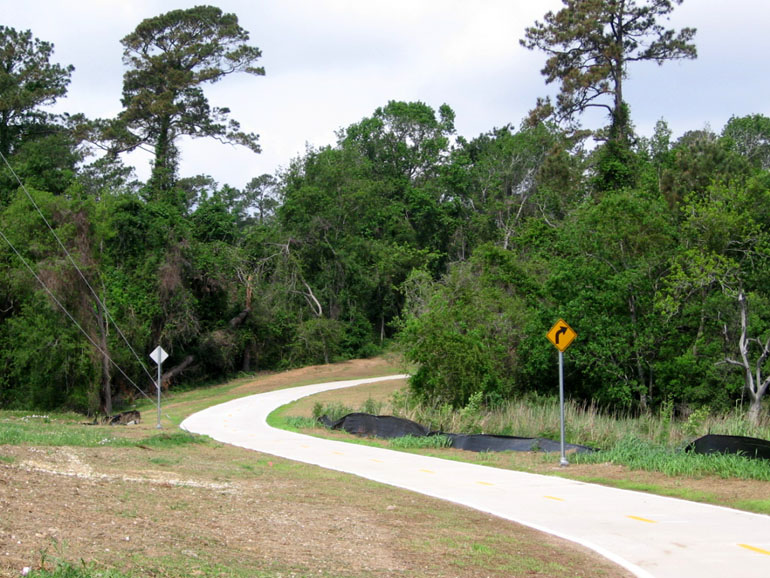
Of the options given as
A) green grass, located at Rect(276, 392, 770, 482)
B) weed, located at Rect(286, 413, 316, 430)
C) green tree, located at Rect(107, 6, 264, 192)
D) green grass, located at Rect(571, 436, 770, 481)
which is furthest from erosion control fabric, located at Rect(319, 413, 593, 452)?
green tree, located at Rect(107, 6, 264, 192)

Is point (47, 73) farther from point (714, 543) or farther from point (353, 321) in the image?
point (714, 543)

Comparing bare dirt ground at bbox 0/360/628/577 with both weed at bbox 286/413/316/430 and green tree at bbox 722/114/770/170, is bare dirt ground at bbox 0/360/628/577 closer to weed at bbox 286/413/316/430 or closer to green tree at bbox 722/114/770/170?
weed at bbox 286/413/316/430

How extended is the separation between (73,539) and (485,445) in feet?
45.6

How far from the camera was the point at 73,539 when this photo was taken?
5797mm

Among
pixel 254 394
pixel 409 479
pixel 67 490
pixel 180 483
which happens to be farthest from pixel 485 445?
pixel 254 394

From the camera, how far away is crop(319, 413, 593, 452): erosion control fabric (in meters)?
17.8

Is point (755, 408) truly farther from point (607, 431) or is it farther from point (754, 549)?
point (754, 549)

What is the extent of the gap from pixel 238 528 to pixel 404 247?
190 ft

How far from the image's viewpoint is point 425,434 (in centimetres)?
2103

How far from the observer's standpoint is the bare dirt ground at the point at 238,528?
5.74 meters

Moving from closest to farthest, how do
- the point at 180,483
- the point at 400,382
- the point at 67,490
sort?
the point at 67,490 < the point at 180,483 < the point at 400,382

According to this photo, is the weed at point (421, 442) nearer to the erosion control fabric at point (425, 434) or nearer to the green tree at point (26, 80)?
the erosion control fabric at point (425, 434)

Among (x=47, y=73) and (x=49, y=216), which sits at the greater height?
(x=47, y=73)

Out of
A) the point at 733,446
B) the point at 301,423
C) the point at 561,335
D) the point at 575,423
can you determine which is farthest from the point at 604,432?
the point at 301,423
